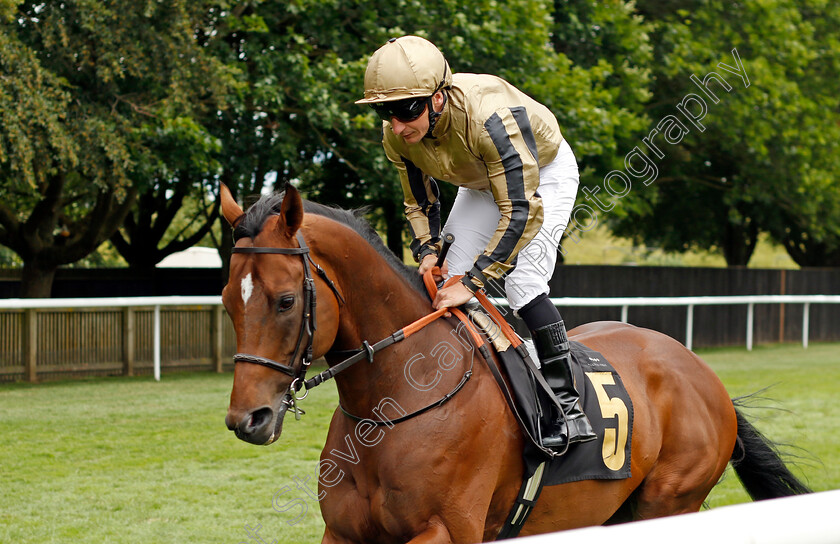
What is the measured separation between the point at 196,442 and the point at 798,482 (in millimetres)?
4499

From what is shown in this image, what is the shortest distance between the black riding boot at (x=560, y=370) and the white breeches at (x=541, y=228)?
178 millimetres

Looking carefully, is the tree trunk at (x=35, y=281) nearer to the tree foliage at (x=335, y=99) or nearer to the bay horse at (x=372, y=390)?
the tree foliage at (x=335, y=99)

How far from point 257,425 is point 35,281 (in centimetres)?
1088

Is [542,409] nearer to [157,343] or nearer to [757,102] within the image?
[157,343]

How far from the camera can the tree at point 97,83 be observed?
8.23 metres

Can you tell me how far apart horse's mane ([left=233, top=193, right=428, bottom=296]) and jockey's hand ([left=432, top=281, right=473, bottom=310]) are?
89 millimetres

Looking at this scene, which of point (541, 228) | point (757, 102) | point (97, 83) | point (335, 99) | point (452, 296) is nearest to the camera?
point (452, 296)

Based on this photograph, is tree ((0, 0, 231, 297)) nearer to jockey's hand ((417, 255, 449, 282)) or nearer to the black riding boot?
jockey's hand ((417, 255, 449, 282))

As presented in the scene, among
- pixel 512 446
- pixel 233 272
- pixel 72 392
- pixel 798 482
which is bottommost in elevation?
pixel 72 392

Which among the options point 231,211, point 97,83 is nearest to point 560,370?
point 231,211

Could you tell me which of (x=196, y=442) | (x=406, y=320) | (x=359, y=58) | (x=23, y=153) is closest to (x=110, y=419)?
(x=196, y=442)

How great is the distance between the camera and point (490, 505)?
2855 mm

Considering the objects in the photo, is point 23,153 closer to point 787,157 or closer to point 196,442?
point 196,442

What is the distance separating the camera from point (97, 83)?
373 inches
